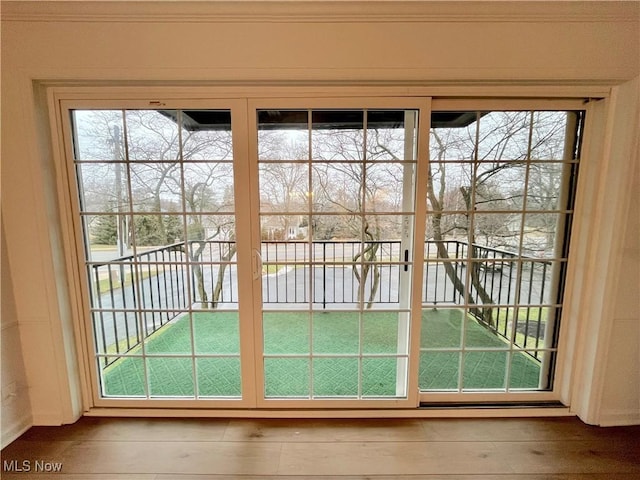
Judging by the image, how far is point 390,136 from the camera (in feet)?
5.36

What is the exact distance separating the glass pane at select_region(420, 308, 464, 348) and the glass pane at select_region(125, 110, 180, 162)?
190 centimetres

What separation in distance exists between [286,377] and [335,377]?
349 mm

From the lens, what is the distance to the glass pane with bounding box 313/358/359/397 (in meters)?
1.85

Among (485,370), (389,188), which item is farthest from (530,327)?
(389,188)

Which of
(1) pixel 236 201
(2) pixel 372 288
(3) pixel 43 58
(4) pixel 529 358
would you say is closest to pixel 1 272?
(3) pixel 43 58

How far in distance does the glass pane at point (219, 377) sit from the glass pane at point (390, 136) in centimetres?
168

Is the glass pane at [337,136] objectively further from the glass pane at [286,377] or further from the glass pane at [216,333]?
the glass pane at [286,377]

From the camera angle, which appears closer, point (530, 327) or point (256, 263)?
point (256, 263)

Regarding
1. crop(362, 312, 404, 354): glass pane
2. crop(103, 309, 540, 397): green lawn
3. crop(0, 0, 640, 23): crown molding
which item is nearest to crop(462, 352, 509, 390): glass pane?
crop(103, 309, 540, 397): green lawn

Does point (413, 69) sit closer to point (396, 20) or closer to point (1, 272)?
point (396, 20)

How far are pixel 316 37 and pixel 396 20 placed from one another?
418mm

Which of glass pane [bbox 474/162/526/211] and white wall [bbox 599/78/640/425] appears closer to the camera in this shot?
white wall [bbox 599/78/640/425]

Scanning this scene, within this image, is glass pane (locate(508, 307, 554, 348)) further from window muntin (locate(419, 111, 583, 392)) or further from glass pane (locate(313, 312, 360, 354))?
glass pane (locate(313, 312, 360, 354))

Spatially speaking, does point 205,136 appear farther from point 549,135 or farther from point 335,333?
point 549,135
